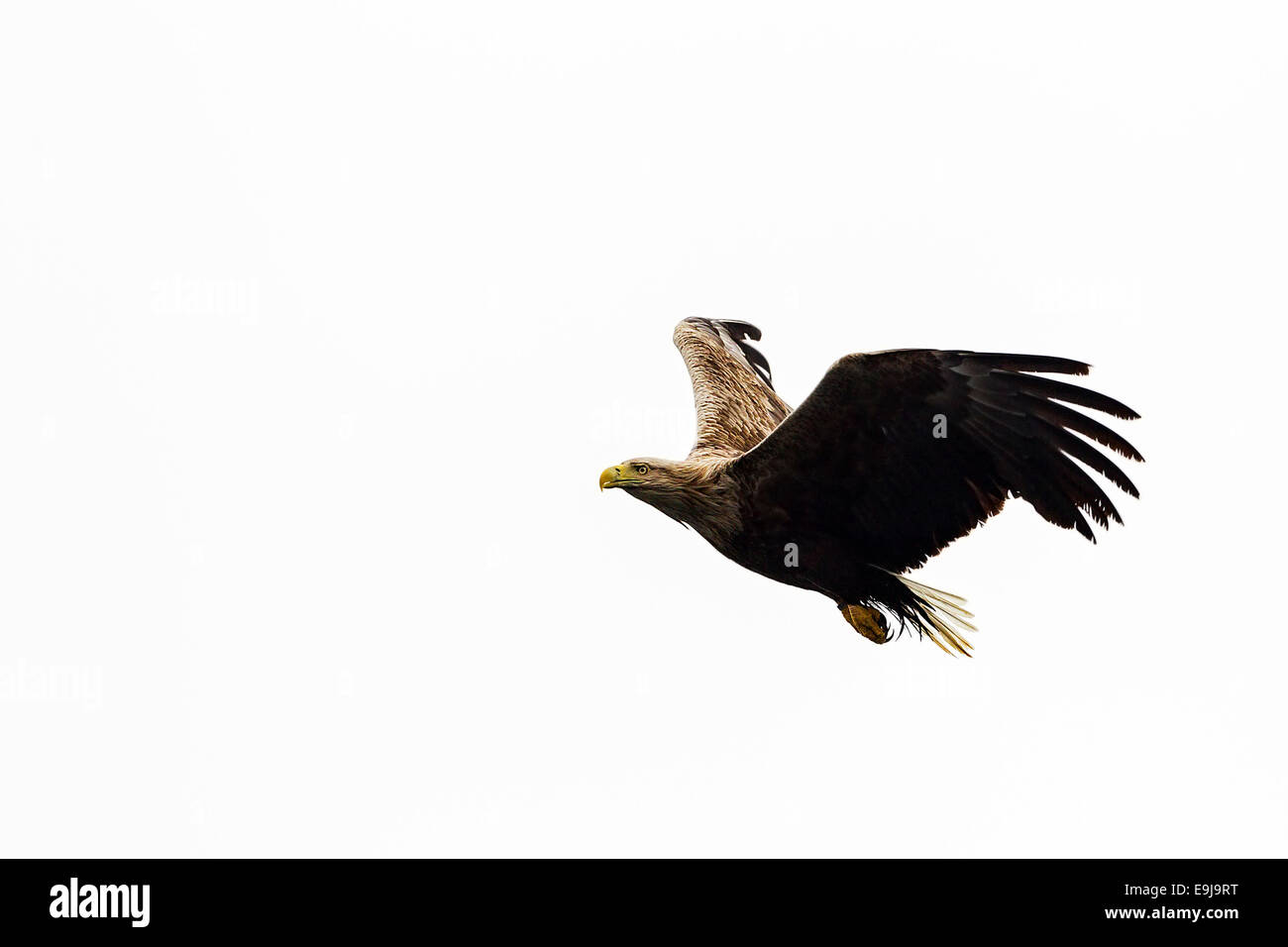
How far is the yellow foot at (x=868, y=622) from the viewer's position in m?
11.9

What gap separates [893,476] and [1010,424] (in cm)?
77

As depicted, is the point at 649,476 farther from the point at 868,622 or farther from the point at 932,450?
the point at 932,450

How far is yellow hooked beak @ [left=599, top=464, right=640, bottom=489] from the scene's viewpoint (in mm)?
11719

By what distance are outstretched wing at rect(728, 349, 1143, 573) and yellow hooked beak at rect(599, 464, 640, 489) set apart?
76 centimetres

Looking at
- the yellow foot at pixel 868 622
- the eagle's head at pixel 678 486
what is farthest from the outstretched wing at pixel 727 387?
the yellow foot at pixel 868 622

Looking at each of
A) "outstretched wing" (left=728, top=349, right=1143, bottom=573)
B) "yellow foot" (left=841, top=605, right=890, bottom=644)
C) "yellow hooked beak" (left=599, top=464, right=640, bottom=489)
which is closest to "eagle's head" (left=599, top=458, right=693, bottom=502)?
"yellow hooked beak" (left=599, top=464, right=640, bottom=489)

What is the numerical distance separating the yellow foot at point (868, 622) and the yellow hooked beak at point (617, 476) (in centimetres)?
159

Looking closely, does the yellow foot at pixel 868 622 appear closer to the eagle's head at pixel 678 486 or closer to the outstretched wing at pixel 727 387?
the eagle's head at pixel 678 486

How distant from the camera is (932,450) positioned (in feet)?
35.6

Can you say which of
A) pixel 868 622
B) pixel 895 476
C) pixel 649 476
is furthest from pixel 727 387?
pixel 895 476

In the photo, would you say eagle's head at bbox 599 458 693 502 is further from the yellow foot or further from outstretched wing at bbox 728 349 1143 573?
the yellow foot

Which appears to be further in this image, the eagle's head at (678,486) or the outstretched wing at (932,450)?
the eagle's head at (678,486)

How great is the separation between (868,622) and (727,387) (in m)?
2.65
